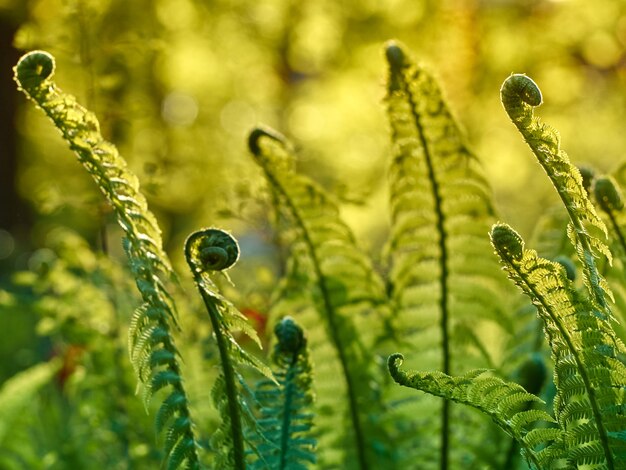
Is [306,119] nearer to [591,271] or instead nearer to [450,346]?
[450,346]

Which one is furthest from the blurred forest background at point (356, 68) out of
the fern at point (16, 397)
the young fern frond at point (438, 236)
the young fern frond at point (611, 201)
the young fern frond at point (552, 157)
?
the young fern frond at point (552, 157)

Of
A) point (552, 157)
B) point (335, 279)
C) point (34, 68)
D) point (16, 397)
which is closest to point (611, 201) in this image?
point (552, 157)

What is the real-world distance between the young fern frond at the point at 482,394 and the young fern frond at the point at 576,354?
1.1 inches

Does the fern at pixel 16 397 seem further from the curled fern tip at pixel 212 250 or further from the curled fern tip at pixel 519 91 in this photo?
the curled fern tip at pixel 519 91

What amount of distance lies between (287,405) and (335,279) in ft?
0.85

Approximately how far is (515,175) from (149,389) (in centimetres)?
524

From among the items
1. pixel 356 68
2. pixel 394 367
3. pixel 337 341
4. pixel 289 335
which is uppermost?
pixel 356 68

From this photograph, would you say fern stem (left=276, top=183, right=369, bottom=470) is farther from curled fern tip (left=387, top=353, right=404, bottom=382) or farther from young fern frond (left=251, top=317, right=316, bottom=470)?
curled fern tip (left=387, top=353, right=404, bottom=382)

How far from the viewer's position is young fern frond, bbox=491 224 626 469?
0.66 m

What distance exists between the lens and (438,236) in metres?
1.12

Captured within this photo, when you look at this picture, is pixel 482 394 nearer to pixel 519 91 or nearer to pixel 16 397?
pixel 519 91

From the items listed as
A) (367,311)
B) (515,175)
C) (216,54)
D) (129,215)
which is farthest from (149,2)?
(129,215)

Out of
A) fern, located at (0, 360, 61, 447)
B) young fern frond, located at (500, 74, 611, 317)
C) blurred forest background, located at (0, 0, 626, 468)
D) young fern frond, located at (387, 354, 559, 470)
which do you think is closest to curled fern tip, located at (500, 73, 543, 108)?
young fern frond, located at (500, 74, 611, 317)

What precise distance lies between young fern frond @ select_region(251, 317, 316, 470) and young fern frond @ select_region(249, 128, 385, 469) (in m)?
0.20
